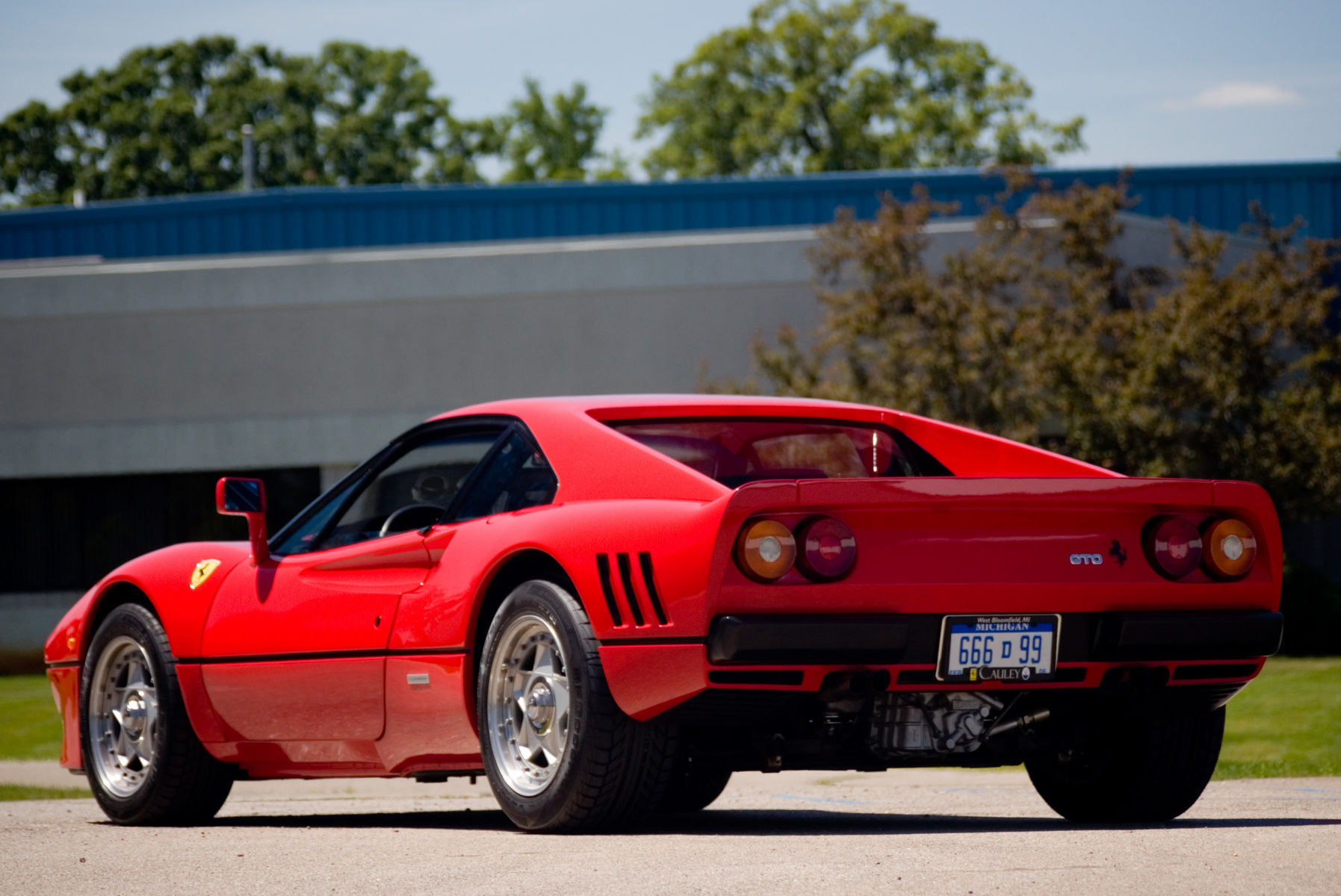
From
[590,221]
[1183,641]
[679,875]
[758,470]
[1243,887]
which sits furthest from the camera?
[590,221]

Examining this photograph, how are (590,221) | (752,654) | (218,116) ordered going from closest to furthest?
(752,654)
(590,221)
(218,116)

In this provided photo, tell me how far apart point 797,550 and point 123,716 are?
3.17m

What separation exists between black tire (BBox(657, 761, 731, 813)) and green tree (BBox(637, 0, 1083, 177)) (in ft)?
144

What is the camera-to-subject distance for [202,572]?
682cm

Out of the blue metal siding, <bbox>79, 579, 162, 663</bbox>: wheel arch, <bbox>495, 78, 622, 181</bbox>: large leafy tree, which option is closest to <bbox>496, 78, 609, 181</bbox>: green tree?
<bbox>495, 78, 622, 181</bbox>: large leafy tree

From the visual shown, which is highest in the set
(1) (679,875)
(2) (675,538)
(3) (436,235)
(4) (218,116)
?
(4) (218,116)

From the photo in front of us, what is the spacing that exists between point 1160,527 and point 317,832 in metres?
2.81

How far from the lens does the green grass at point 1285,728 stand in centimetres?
1034

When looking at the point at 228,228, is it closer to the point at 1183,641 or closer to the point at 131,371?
the point at 131,371

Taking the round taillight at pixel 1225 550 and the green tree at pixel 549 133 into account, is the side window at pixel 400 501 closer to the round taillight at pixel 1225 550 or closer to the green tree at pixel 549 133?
the round taillight at pixel 1225 550

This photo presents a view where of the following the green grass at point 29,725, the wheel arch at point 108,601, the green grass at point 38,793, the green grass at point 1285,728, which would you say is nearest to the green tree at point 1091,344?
the green grass at point 1285,728

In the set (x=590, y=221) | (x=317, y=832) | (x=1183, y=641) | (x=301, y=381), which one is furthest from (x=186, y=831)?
(x=590, y=221)

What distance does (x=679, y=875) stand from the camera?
4.31 m

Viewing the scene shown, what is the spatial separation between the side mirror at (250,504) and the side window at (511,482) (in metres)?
1.05
